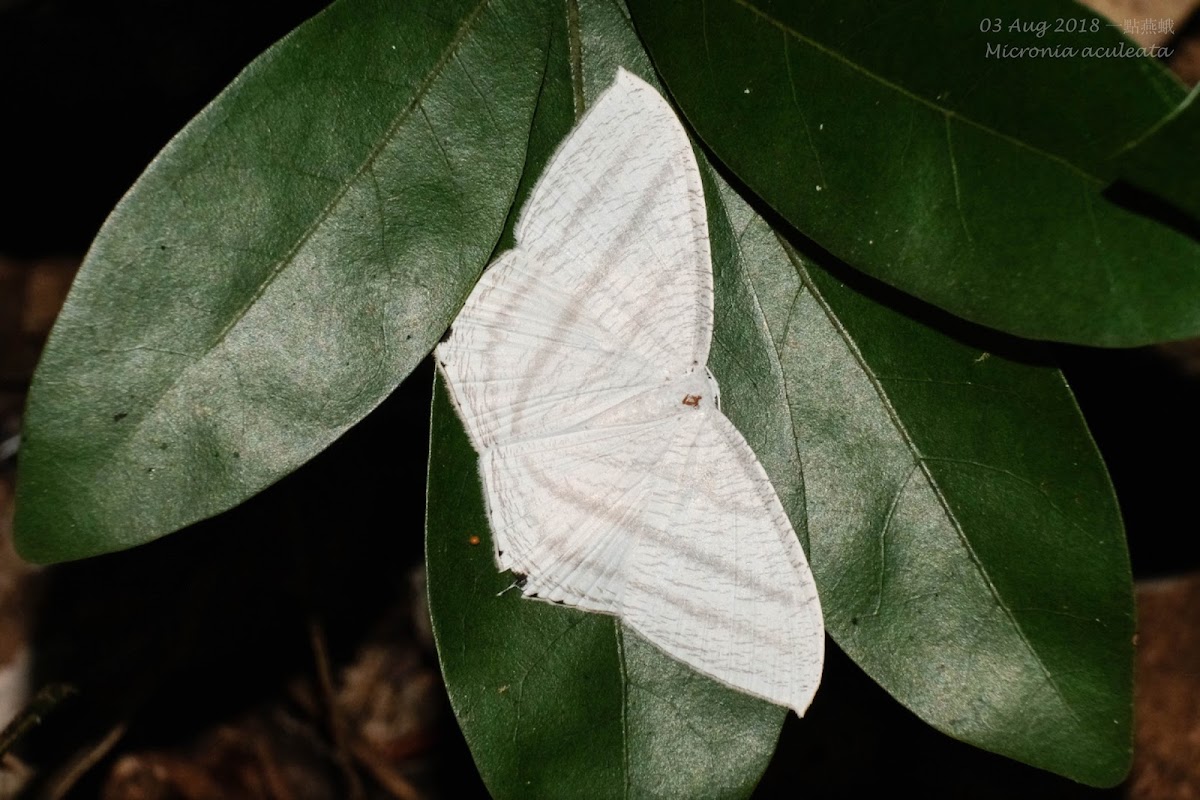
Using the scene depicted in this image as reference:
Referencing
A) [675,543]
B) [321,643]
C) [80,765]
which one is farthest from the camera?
[321,643]

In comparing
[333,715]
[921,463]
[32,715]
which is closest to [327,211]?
[921,463]

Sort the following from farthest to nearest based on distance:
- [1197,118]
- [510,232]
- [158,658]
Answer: [158,658]
[510,232]
[1197,118]

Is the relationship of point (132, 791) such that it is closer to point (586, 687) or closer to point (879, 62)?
point (586, 687)

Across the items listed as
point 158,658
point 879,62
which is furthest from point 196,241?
point 158,658

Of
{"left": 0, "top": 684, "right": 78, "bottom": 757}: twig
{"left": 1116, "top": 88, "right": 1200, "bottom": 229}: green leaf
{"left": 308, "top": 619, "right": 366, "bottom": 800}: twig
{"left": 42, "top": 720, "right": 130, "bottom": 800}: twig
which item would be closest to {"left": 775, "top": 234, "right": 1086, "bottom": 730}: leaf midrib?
{"left": 1116, "top": 88, "right": 1200, "bottom": 229}: green leaf

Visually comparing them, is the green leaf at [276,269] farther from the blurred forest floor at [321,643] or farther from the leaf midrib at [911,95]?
the blurred forest floor at [321,643]

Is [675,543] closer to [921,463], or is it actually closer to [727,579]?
[727,579]
